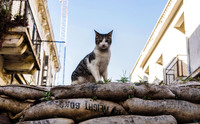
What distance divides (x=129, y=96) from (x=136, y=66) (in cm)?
1690

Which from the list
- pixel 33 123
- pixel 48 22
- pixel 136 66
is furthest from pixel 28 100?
pixel 136 66

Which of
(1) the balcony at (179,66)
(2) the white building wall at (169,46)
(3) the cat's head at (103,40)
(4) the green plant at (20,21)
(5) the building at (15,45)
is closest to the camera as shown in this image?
(3) the cat's head at (103,40)

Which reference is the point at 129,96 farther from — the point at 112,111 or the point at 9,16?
the point at 9,16

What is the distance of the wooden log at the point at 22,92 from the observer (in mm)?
5453

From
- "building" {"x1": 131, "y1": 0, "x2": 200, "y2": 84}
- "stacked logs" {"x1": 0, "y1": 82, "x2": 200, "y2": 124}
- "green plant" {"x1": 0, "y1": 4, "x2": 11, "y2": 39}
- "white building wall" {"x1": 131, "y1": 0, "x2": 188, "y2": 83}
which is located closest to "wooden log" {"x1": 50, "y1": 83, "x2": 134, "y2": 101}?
"stacked logs" {"x1": 0, "y1": 82, "x2": 200, "y2": 124}

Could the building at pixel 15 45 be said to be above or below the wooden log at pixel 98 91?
above

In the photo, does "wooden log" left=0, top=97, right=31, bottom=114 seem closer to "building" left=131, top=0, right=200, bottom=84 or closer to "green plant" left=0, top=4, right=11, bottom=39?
"green plant" left=0, top=4, right=11, bottom=39

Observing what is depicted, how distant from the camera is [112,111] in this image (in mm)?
5004

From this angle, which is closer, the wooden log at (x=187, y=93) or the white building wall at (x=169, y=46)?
the wooden log at (x=187, y=93)

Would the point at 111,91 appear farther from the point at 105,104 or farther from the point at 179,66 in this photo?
the point at 179,66

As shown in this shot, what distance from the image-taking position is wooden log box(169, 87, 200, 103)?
537 centimetres

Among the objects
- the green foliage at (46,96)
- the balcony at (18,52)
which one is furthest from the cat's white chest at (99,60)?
the balcony at (18,52)

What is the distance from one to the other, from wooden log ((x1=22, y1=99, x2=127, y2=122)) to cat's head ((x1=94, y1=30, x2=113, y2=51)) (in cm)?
161

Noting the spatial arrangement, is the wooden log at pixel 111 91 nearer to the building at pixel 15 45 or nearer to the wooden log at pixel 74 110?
the wooden log at pixel 74 110
